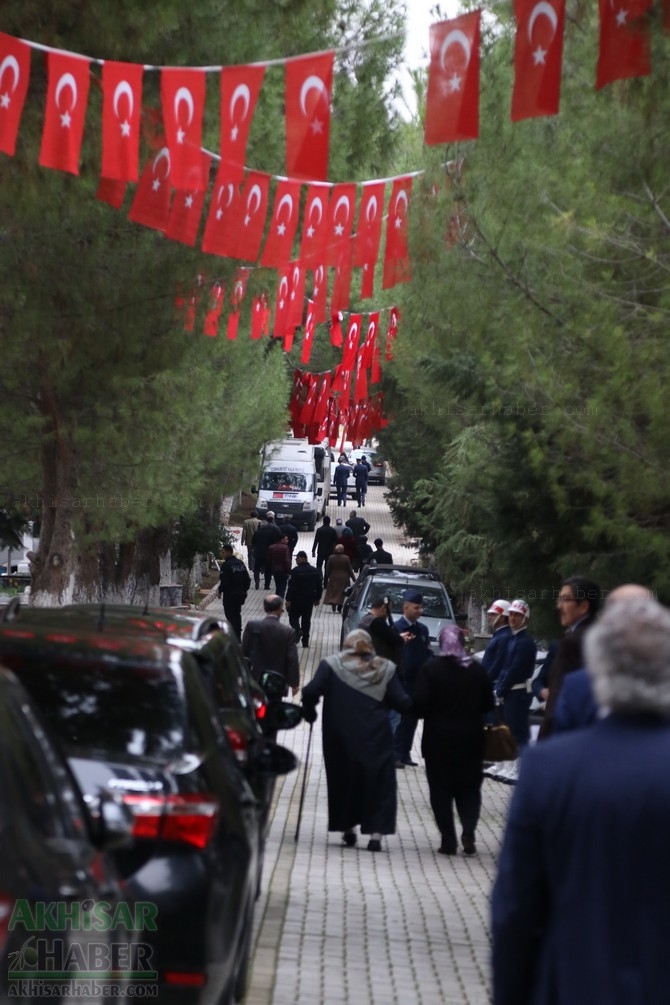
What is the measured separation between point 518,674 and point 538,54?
649cm

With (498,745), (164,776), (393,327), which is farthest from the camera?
(393,327)

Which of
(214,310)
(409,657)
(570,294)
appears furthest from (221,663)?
(214,310)

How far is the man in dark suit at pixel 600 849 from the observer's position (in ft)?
11.4

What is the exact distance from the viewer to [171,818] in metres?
5.52

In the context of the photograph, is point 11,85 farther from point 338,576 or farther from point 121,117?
point 338,576

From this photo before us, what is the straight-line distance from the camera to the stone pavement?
781cm

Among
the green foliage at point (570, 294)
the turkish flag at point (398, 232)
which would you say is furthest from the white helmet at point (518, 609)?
the turkish flag at point (398, 232)

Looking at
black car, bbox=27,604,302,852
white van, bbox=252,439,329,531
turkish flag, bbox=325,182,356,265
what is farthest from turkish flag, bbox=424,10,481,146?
white van, bbox=252,439,329,531

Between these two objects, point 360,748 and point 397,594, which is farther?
point 397,594

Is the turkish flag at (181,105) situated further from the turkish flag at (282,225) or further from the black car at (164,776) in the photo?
the black car at (164,776)

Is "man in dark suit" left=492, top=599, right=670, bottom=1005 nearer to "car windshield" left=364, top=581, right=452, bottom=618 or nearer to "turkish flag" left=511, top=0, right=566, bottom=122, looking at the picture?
"turkish flag" left=511, top=0, right=566, bottom=122

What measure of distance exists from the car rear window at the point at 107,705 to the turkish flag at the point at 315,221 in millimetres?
9645

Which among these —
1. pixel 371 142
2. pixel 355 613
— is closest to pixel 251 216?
pixel 371 142

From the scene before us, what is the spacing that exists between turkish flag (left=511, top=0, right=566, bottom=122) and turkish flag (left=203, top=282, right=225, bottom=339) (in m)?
9.53
